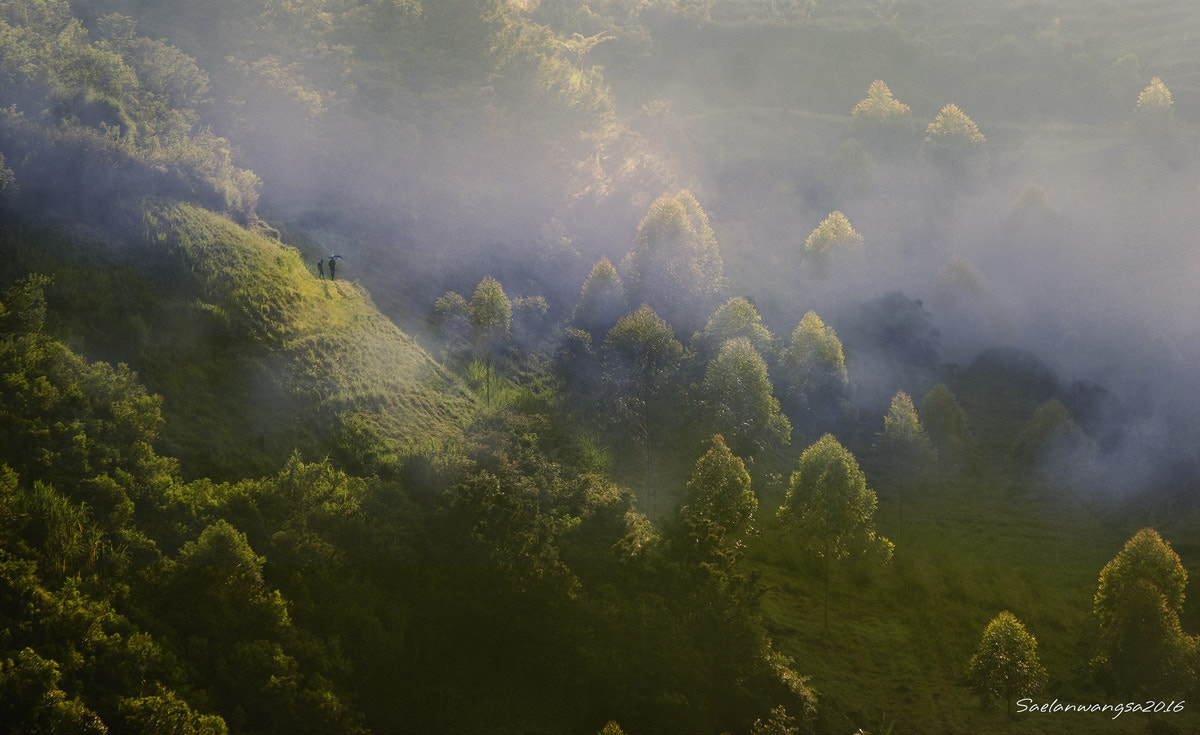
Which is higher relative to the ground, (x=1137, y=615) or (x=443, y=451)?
(x=443, y=451)

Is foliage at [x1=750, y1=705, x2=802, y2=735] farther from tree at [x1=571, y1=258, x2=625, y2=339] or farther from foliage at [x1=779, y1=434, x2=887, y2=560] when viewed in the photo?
tree at [x1=571, y1=258, x2=625, y2=339]

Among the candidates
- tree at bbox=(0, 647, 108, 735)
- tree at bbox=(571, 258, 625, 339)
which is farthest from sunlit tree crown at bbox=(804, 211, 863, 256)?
tree at bbox=(0, 647, 108, 735)

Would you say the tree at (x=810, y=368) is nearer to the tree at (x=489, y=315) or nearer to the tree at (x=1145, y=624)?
the tree at (x=1145, y=624)

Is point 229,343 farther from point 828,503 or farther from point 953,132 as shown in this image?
A: point 953,132

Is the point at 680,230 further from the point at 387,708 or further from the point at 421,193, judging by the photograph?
the point at 387,708

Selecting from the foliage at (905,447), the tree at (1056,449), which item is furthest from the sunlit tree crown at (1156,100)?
the foliage at (905,447)

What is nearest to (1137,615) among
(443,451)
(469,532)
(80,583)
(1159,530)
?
(1159,530)
